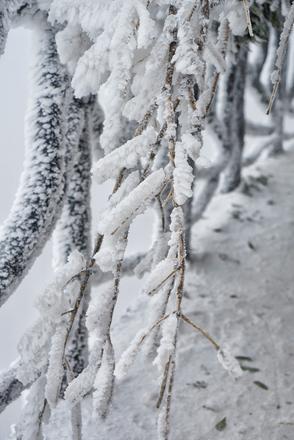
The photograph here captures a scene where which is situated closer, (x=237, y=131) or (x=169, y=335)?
(x=169, y=335)

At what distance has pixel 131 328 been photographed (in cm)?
201

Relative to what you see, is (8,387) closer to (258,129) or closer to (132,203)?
(132,203)

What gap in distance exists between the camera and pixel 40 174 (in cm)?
126

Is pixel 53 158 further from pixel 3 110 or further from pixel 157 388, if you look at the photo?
pixel 3 110

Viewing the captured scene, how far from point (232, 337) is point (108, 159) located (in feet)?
4.18

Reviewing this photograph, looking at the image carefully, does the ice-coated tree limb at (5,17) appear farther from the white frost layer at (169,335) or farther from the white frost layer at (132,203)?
the white frost layer at (169,335)

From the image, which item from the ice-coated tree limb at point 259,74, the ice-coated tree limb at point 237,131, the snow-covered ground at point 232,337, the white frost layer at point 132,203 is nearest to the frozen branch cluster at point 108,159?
the white frost layer at point 132,203

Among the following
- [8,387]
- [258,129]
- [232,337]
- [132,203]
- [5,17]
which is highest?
[5,17]

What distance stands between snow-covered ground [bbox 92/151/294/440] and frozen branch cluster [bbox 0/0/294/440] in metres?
0.23

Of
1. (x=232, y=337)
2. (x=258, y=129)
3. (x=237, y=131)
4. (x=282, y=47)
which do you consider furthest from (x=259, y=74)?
(x=282, y=47)

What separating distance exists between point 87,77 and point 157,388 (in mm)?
1105

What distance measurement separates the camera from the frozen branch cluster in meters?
0.78

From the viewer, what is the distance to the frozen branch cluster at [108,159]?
781mm

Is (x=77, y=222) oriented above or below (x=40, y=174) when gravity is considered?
below
